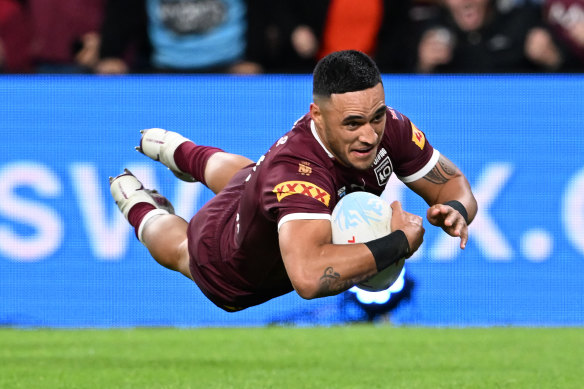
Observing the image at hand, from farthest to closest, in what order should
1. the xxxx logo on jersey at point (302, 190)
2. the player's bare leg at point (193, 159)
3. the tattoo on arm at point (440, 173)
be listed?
the player's bare leg at point (193, 159) < the tattoo on arm at point (440, 173) < the xxxx logo on jersey at point (302, 190)

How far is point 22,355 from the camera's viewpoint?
9.06 m

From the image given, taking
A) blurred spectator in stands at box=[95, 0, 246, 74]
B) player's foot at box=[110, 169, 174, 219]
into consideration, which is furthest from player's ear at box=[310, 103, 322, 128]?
blurred spectator in stands at box=[95, 0, 246, 74]

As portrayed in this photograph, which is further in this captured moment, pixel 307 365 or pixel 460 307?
pixel 460 307

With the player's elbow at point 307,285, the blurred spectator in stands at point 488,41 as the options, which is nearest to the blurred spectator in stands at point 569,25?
the blurred spectator in stands at point 488,41

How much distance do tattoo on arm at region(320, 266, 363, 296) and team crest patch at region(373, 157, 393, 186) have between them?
0.96 meters

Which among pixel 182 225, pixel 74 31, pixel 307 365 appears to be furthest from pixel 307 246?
pixel 74 31

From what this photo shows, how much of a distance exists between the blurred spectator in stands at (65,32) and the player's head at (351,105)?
20.5 feet

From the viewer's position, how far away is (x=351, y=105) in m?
5.96

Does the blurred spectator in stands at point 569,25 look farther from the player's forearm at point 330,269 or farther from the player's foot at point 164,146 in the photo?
the player's forearm at point 330,269

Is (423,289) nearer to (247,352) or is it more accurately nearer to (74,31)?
(247,352)

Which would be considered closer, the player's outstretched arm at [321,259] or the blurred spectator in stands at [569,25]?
the player's outstretched arm at [321,259]

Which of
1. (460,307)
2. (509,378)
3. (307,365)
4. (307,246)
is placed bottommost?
(460,307)

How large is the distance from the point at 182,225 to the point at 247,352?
5.68 feet

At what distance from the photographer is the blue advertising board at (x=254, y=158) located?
35.4ft
